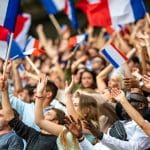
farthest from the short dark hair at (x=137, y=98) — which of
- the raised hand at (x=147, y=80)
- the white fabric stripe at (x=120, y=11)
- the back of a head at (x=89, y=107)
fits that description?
the white fabric stripe at (x=120, y=11)

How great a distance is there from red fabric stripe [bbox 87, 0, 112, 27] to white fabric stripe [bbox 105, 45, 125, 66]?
44.8 inches

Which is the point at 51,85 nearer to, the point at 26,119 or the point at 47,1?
the point at 26,119

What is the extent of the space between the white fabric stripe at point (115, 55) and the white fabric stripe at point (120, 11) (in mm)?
754

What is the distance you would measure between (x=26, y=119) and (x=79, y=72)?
2224 mm

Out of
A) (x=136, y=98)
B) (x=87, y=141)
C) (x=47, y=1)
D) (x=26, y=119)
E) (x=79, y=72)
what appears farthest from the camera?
(x=47, y=1)

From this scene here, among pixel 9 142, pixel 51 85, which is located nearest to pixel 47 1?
pixel 51 85

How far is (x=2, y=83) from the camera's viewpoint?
7.35 metres

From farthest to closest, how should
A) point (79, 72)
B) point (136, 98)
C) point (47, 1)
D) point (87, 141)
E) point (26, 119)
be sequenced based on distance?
point (47, 1), point (79, 72), point (26, 119), point (136, 98), point (87, 141)

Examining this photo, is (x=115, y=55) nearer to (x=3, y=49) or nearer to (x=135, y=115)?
(x=3, y=49)

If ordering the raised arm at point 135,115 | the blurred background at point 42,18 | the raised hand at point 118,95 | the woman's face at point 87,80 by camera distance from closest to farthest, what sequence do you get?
1. the raised arm at point 135,115
2. the raised hand at point 118,95
3. the woman's face at point 87,80
4. the blurred background at point 42,18

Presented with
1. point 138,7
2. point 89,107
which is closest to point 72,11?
point 138,7

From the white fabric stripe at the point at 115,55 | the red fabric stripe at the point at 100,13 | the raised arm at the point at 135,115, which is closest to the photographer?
the raised arm at the point at 135,115

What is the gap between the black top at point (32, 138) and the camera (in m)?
7.27

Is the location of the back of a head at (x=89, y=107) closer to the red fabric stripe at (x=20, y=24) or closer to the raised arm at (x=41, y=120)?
the raised arm at (x=41, y=120)
